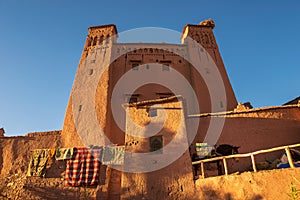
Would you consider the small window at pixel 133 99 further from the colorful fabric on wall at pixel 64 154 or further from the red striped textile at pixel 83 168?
the colorful fabric on wall at pixel 64 154

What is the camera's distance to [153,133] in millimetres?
12438

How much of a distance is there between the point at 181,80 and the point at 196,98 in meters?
2.60

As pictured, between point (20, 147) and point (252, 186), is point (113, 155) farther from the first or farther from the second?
point (20, 147)

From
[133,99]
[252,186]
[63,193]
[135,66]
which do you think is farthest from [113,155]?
[135,66]

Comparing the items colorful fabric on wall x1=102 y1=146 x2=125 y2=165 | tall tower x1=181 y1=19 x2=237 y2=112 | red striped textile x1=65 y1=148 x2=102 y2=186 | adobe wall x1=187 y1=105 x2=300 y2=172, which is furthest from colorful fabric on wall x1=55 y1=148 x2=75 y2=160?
tall tower x1=181 y1=19 x2=237 y2=112

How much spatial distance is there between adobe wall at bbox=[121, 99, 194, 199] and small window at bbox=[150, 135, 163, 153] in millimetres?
147

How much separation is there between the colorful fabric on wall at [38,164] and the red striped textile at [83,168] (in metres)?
1.23

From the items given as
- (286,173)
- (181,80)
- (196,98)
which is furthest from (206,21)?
(286,173)

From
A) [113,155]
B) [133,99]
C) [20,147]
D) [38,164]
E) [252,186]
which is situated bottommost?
[252,186]

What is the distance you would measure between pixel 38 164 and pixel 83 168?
241 centimetres

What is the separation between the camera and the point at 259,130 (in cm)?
1358

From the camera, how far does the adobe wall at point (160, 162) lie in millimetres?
10977

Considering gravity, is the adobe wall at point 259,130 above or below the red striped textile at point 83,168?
above

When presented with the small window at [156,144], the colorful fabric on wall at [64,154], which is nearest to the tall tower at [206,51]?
the small window at [156,144]
